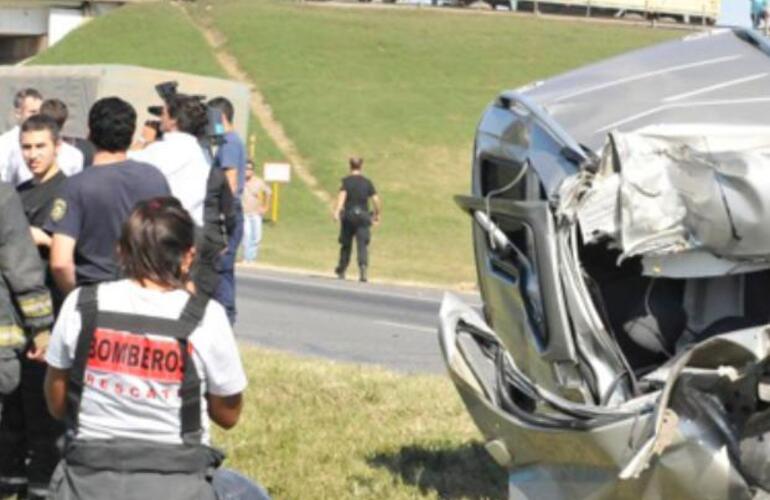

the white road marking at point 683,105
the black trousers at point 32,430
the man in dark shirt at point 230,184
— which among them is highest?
the white road marking at point 683,105

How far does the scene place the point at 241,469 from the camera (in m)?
8.57

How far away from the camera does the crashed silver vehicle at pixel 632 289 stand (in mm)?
5785

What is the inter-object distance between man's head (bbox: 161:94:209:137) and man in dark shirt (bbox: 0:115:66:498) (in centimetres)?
111

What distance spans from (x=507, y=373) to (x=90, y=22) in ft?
194

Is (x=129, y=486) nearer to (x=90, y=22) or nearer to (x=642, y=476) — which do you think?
(x=642, y=476)

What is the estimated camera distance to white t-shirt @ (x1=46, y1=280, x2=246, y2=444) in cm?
511

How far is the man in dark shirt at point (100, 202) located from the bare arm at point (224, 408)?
94.4 inches

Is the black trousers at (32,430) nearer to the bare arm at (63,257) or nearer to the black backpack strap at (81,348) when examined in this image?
the bare arm at (63,257)

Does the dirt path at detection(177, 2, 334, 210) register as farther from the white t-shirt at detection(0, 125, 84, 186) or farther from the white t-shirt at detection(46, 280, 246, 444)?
the white t-shirt at detection(46, 280, 246, 444)

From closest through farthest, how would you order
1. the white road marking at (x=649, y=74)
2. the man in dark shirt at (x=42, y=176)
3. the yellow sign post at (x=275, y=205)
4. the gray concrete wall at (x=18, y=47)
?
the white road marking at (x=649, y=74), the man in dark shirt at (x=42, y=176), the yellow sign post at (x=275, y=205), the gray concrete wall at (x=18, y=47)

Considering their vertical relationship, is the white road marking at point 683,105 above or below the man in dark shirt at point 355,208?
above

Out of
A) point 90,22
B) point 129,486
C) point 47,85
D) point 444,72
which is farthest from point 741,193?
point 90,22

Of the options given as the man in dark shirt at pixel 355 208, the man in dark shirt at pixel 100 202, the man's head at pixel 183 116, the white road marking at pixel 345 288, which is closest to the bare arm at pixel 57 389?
the man in dark shirt at pixel 100 202

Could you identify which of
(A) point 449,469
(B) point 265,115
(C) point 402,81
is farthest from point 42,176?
(C) point 402,81
